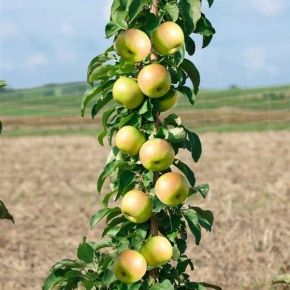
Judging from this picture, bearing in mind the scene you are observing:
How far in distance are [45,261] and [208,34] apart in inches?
204

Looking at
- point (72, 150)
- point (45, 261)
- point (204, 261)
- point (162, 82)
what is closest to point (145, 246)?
point (162, 82)

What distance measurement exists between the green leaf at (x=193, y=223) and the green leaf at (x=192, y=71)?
444 mm

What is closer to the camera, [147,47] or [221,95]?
[147,47]

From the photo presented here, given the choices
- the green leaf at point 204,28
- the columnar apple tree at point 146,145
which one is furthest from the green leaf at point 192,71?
the green leaf at point 204,28

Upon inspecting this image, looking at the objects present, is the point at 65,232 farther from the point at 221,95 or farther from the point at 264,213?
the point at 221,95

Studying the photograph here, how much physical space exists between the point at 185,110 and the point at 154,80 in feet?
102

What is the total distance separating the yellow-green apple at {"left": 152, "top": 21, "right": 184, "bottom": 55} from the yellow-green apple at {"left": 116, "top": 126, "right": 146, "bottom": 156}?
0.29 metres

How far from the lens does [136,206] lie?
262 cm

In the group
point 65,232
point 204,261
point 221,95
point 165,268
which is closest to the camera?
point 165,268

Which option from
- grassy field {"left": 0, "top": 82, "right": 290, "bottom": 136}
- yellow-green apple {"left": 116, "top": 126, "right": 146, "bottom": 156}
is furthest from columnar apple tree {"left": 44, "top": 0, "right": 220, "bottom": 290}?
grassy field {"left": 0, "top": 82, "right": 290, "bottom": 136}

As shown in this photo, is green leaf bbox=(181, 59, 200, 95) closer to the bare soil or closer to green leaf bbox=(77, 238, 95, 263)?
green leaf bbox=(77, 238, 95, 263)

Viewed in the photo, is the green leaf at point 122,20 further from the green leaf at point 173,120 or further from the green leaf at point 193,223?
the green leaf at point 193,223

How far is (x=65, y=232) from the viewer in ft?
30.0

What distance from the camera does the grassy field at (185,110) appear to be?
30688 millimetres
